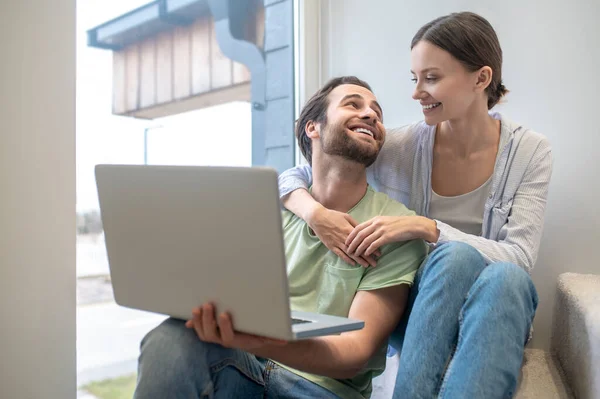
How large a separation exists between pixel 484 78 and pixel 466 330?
741 millimetres

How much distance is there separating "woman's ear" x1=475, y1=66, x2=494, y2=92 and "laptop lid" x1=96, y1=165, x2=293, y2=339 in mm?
947

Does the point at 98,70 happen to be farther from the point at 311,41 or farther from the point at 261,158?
the point at 311,41

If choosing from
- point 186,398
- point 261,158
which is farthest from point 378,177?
point 186,398

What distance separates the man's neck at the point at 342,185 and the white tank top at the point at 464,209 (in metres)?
0.24

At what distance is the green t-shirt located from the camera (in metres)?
1.26

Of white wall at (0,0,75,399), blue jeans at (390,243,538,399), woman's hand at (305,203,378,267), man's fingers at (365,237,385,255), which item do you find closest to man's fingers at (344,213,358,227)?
woman's hand at (305,203,378,267)

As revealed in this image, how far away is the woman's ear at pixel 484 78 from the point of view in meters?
1.54

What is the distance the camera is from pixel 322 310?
132 centimetres

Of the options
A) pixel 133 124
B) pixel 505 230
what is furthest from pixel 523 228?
pixel 133 124

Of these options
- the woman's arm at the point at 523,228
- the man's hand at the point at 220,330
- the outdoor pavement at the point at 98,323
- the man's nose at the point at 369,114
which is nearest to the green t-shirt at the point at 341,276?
the woman's arm at the point at 523,228

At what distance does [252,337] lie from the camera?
93 centimetres

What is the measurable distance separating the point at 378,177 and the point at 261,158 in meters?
0.52

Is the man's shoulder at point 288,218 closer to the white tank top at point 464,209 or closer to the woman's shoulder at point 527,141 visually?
the white tank top at point 464,209

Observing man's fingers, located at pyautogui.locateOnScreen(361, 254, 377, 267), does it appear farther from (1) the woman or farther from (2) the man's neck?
(2) the man's neck
